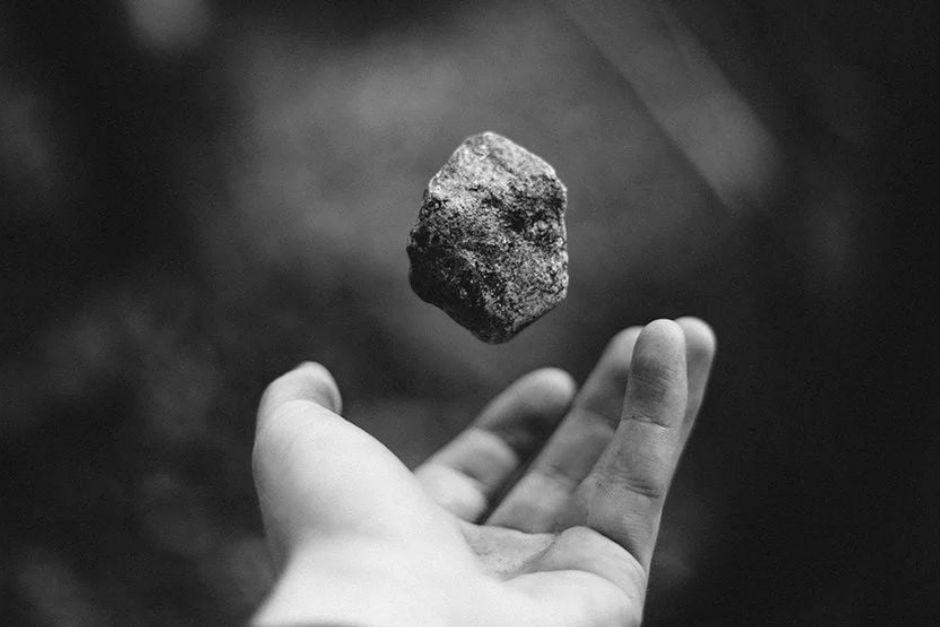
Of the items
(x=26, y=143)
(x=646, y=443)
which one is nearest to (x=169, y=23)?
(x=26, y=143)

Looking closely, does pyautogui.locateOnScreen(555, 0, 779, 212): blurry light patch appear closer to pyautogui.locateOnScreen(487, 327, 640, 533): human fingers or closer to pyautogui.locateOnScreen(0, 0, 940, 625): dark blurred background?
pyautogui.locateOnScreen(0, 0, 940, 625): dark blurred background

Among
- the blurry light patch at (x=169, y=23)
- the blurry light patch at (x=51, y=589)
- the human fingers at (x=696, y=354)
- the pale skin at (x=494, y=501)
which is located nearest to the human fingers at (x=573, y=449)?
the pale skin at (x=494, y=501)

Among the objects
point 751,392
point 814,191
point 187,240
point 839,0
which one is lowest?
point 751,392

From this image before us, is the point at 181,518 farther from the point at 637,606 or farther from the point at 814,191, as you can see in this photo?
the point at 814,191

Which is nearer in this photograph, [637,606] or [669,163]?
[637,606]

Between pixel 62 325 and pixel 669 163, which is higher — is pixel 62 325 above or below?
above

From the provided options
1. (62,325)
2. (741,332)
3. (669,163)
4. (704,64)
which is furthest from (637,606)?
(62,325)
